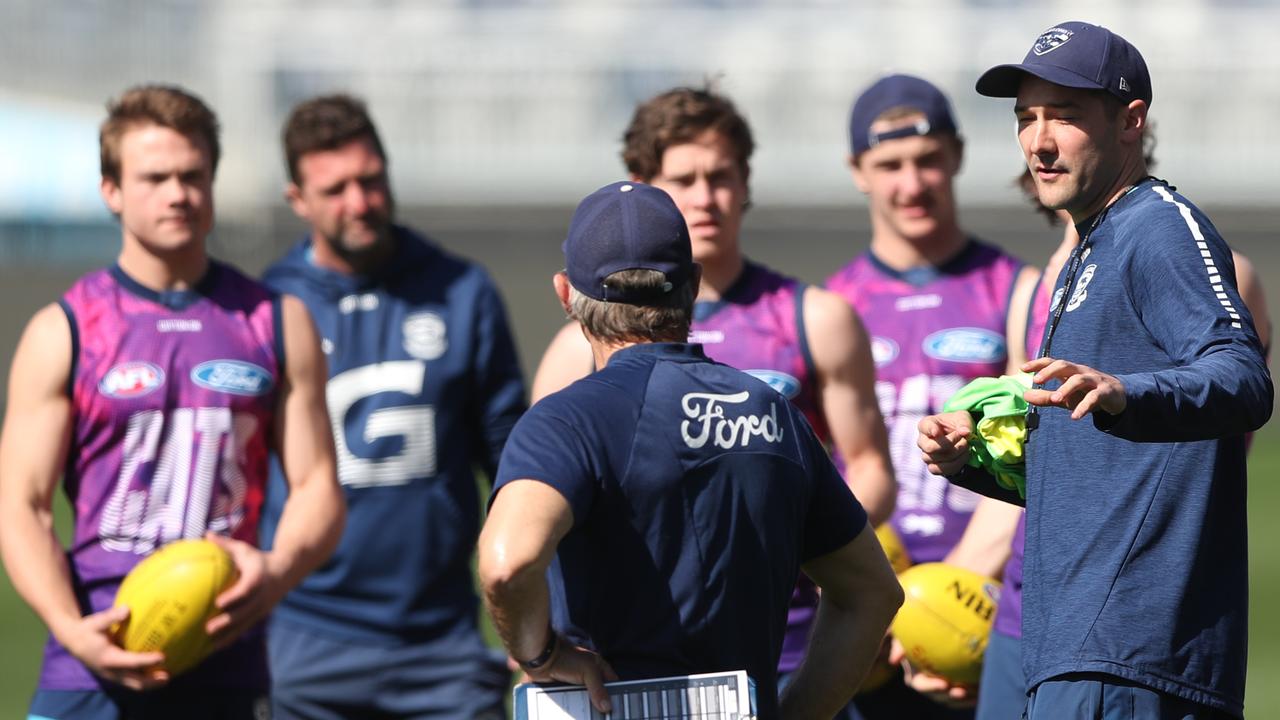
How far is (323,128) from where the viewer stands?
22.9 feet

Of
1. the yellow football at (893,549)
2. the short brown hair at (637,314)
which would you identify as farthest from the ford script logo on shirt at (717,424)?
the yellow football at (893,549)

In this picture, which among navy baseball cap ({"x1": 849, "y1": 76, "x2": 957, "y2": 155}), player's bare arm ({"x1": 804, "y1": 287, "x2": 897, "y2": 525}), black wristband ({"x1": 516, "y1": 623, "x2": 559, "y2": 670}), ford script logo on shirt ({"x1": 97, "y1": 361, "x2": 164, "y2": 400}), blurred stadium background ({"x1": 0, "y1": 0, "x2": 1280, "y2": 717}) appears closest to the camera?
black wristband ({"x1": 516, "y1": 623, "x2": 559, "y2": 670})

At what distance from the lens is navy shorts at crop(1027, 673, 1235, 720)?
3514 millimetres

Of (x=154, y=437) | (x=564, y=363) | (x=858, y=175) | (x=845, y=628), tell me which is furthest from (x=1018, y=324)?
(x=154, y=437)

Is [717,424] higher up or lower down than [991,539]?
higher up

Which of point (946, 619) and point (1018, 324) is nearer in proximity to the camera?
point (946, 619)

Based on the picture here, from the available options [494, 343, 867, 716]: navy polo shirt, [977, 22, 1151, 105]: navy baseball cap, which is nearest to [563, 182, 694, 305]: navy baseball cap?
[494, 343, 867, 716]: navy polo shirt

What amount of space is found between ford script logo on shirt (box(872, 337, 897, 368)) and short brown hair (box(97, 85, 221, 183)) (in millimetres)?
2291

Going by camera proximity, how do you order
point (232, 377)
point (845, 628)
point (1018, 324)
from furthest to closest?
point (1018, 324)
point (232, 377)
point (845, 628)

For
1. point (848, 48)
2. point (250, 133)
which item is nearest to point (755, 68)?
point (848, 48)

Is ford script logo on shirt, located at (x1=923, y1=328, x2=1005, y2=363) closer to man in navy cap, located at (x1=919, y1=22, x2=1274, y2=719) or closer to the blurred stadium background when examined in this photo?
man in navy cap, located at (x1=919, y1=22, x2=1274, y2=719)

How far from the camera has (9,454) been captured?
5.33m

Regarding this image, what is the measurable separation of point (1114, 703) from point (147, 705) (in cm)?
296

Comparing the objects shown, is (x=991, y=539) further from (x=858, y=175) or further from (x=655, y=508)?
(x=655, y=508)
